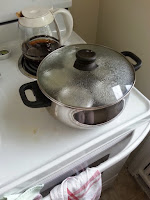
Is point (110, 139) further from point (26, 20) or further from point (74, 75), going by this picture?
point (26, 20)

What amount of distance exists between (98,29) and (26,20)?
536 millimetres

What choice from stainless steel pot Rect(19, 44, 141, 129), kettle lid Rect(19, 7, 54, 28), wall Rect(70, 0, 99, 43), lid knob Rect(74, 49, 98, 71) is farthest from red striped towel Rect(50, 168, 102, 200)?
wall Rect(70, 0, 99, 43)

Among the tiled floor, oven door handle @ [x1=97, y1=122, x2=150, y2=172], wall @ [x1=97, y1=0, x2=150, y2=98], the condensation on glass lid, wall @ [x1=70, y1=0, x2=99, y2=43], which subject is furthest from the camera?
the tiled floor

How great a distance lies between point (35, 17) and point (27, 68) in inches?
6.6

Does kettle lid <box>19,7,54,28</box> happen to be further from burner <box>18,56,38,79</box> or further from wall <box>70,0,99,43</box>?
wall <box>70,0,99,43</box>

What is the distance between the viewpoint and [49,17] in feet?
2.02

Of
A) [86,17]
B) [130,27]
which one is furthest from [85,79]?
[86,17]

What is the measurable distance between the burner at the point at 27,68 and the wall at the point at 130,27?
431 mm

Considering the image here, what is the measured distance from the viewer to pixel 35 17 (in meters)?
0.59

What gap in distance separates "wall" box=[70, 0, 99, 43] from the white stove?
1.57 feet

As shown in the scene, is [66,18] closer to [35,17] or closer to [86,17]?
[35,17]

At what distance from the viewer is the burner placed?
0.66 metres

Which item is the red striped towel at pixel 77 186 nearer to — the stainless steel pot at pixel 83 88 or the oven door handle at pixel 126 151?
the oven door handle at pixel 126 151

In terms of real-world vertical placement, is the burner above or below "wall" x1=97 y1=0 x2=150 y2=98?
below
